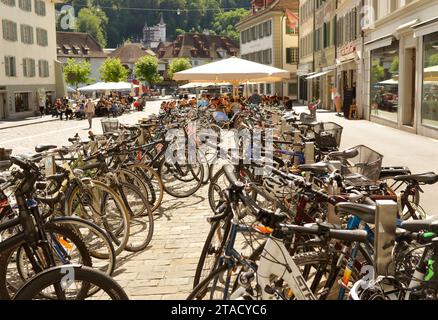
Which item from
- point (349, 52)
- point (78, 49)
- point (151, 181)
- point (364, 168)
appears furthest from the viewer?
point (78, 49)

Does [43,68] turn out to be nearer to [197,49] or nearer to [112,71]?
[112,71]

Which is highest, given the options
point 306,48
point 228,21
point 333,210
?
point 228,21

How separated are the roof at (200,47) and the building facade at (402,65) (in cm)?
9790

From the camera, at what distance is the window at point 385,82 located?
22.3 m

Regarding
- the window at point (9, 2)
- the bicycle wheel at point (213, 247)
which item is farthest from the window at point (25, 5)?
the bicycle wheel at point (213, 247)

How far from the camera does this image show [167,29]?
16950cm

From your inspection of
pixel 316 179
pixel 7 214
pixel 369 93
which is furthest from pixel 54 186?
pixel 369 93

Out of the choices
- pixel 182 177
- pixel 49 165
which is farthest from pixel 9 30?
pixel 49 165

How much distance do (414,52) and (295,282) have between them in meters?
19.6

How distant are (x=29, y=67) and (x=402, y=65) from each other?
31860mm

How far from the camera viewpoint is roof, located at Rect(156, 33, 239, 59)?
123375 millimetres

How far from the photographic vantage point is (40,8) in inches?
1880

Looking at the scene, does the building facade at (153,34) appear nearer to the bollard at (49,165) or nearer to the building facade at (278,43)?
the building facade at (278,43)
